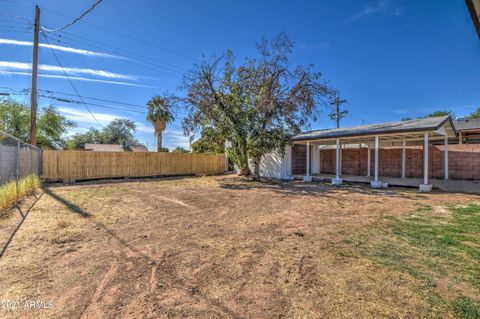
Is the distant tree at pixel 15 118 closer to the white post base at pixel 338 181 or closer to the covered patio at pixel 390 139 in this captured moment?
the covered patio at pixel 390 139

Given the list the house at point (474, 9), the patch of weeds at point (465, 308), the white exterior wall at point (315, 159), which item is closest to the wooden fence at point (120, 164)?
the white exterior wall at point (315, 159)

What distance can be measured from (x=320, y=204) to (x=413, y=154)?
369 inches

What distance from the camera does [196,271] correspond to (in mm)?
3096

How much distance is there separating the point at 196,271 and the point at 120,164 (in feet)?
46.2

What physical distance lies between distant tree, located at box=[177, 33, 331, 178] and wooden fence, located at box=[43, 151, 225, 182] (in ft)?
14.9

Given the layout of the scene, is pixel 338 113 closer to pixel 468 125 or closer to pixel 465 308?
pixel 468 125

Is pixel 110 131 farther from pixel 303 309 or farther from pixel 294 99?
pixel 303 309

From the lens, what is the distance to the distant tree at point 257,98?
44.8 feet

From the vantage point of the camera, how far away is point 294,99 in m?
14.1

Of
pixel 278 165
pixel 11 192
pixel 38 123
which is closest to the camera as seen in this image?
pixel 11 192

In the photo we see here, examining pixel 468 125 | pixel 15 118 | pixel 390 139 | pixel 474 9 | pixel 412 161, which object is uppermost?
pixel 15 118

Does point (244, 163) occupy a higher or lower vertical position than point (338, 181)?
higher

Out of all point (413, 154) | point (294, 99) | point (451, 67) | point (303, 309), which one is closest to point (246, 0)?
point (294, 99)

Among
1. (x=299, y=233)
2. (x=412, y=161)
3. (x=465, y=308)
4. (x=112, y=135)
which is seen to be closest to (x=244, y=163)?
(x=412, y=161)
